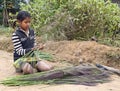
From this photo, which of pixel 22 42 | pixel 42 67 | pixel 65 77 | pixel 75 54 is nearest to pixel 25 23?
pixel 22 42

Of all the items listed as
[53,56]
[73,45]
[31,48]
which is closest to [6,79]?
[31,48]

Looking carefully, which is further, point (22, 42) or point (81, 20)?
point (81, 20)

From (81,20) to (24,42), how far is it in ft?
8.56

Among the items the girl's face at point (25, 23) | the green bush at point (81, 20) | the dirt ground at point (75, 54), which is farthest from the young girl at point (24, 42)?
the green bush at point (81, 20)

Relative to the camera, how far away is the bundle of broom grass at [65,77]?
5.68 metres

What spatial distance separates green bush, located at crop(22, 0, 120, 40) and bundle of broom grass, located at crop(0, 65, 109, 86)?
2.80m

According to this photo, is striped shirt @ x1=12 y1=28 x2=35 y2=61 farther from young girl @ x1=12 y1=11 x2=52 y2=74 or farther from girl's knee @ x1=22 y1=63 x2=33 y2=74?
girl's knee @ x1=22 y1=63 x2=33 y2=74

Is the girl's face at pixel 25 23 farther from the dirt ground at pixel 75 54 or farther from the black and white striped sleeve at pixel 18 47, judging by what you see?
the dirt ground at pixel 75 54

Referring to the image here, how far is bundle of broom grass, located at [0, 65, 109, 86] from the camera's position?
18.6 ft

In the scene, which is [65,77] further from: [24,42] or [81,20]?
[81,20]

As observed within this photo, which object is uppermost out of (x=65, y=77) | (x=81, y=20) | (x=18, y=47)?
(x=81, y=20)

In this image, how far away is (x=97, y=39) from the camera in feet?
29.3

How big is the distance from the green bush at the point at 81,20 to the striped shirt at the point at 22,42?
7.37 feet

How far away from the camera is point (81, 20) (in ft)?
29.2
